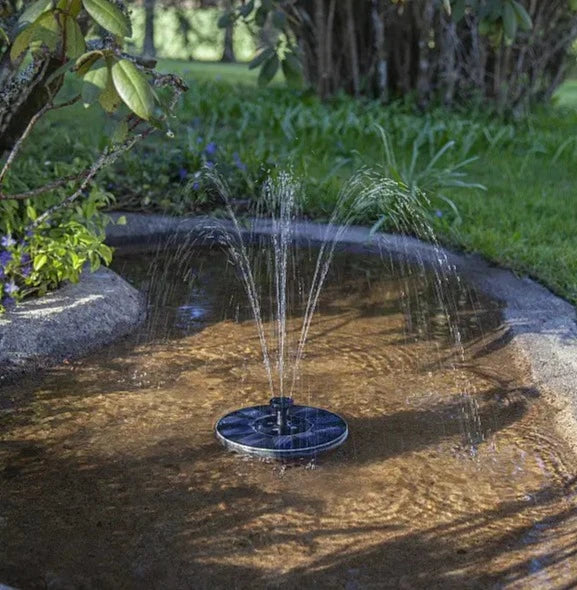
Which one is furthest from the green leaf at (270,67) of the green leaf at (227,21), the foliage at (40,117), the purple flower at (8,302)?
the purple flower at (8,302)

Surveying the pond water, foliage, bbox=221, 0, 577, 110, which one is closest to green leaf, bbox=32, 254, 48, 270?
the pond water

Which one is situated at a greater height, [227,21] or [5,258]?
[227,21]

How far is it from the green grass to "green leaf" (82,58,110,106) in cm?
278

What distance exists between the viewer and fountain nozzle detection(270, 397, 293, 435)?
3166 mm

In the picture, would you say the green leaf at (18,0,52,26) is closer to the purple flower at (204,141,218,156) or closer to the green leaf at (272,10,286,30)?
the green leaf at (272,10,286,30)

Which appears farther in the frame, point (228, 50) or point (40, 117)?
point (228, 50)

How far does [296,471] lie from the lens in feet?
9.75

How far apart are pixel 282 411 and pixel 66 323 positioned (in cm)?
108

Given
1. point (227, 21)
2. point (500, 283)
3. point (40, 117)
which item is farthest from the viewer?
point (500, 283)

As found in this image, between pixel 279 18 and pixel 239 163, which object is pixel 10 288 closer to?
pixel 279 18

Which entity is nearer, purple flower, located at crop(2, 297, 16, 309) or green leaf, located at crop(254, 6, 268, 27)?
green leaf, located at crop(254, 6, 268, 27)

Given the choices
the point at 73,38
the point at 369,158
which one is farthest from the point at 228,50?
the point at 73,38

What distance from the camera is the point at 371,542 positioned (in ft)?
8.50

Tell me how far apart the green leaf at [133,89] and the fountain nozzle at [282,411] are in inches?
51.7
